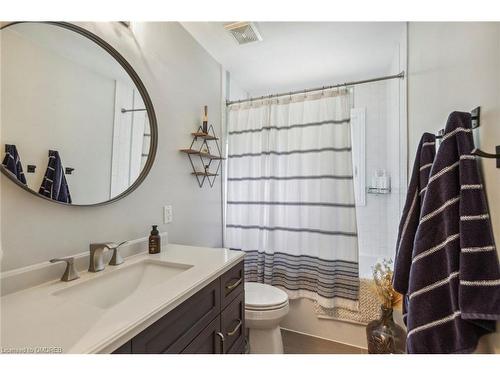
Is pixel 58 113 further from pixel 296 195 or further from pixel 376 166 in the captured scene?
pixel 376 166

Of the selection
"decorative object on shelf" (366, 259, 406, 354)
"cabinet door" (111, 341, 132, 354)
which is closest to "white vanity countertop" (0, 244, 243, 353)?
"cabinet door" (111, 341, 132, 354)

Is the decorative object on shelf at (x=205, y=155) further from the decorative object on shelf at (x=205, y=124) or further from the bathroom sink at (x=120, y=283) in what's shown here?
the bathroom sink at (x=120, y=283)

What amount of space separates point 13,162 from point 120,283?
0.60 m

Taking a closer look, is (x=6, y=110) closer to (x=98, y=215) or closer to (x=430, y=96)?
(x=98, y=215)

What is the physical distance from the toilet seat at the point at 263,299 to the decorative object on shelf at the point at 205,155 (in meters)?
0.90

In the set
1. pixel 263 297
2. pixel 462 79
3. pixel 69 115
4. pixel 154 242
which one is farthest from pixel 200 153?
pixel 462 79

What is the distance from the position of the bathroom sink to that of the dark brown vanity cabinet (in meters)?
0.15

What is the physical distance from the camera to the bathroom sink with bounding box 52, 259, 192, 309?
2.80 feet

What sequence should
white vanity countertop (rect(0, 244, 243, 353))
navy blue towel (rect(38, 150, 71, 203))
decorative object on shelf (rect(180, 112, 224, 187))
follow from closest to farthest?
white vanity countertop (rect(0, 244, 243, 353))
navy blue towel (rect(38, 150, 71, 203))
decorative object on shelf (rect(180, 112, 224, 187))

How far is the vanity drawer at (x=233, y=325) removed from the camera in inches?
41.8

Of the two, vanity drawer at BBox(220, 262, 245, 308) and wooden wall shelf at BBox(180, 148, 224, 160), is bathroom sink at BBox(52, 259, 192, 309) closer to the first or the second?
vanity drawer at BBox(220, 262, 245, 308)

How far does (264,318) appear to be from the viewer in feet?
4.94

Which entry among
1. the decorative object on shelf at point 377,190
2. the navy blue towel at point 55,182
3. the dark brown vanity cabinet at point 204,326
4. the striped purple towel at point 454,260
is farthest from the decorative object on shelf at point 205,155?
the decorative object on shelf at point 377,190

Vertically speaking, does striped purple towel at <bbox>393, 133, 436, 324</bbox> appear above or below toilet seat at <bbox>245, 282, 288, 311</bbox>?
above
